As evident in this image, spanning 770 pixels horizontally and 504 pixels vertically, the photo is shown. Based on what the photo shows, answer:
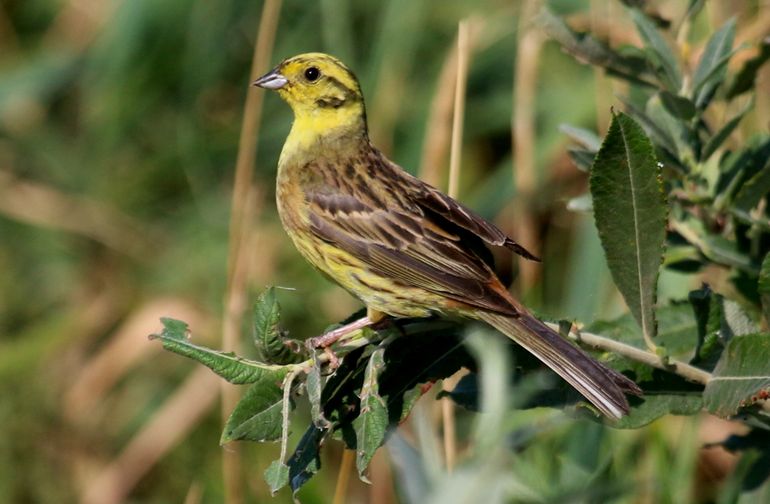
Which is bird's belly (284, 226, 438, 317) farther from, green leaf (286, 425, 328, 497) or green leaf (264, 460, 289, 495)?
green leaf (264, 460, 289, 495)

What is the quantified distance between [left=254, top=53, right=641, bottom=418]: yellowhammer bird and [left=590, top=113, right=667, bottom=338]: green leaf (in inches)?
4.7

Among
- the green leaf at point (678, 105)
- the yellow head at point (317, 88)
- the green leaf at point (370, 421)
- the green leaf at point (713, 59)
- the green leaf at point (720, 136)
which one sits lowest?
the green leaf at point (370, 421)

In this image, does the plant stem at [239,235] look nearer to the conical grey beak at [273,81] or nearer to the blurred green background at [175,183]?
the conical grey beak at [273,81]

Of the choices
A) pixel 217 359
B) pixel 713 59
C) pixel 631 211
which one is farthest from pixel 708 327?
pixel 217 359

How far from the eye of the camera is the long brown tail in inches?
68.7

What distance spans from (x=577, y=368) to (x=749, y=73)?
2.17 feet

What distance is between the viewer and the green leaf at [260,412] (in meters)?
1.69

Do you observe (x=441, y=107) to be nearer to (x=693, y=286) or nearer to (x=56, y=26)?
(x=693, y=286)

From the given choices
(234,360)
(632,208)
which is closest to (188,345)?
(234,360)

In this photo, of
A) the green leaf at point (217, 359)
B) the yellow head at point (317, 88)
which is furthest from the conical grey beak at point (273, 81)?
the green leaf at point (217, 359)

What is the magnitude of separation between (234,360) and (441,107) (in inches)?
65.1

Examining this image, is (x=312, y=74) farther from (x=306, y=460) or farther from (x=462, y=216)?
(x=306, y=460)

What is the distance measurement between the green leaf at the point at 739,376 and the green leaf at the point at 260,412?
0.57 meters

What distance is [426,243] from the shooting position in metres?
2.27
